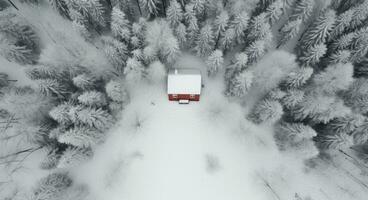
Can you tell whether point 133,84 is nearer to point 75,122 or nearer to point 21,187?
point 75,122

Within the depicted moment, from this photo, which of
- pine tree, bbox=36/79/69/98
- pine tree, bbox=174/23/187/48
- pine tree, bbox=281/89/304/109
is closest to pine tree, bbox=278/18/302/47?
pine tree, bbox=281/89/304/109

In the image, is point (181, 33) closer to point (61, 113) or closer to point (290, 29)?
point (290, 29)

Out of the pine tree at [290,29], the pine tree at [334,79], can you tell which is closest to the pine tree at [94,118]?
the pine tree at [290,29]

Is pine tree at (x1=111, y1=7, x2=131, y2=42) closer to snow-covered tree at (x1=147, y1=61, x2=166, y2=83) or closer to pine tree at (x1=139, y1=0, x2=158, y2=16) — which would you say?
pine tree at (x1=139, y1=0, x2=158, y2=16)

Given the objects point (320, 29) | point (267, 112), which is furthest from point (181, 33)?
point (320, 29)

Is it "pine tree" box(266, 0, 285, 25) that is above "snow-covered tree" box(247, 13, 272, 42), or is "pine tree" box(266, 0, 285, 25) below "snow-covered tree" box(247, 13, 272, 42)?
above

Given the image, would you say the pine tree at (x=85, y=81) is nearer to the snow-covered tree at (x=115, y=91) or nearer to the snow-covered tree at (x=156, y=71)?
the snow-covered tree at (x=115, y=91)
